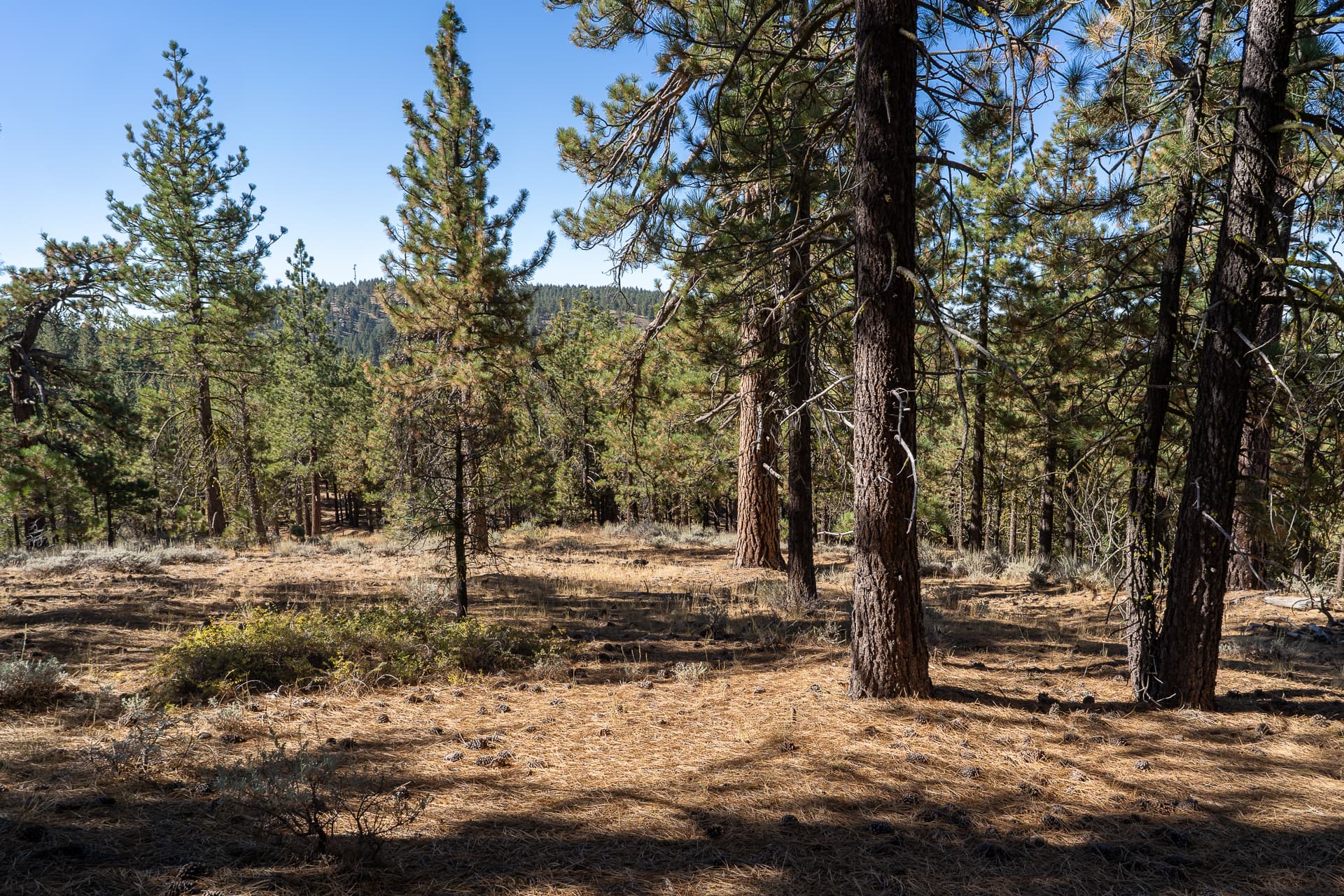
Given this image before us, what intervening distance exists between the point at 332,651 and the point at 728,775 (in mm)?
4393

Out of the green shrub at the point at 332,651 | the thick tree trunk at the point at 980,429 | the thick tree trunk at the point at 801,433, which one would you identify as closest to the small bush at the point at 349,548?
the green shrub at the point at 332,651

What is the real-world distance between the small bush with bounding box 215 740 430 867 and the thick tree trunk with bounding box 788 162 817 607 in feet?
16.1

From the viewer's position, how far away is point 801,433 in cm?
918

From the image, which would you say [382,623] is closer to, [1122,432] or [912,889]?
[912,889]

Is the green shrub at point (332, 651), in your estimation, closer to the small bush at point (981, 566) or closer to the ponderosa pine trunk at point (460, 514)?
the ponderosa pine trunk at point (460, 514)

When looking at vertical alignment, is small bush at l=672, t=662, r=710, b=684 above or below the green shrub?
below

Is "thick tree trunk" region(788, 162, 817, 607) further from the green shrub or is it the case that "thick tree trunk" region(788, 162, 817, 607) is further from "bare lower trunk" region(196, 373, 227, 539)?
"bare lower trunk" region(196, 373, 227, 539)

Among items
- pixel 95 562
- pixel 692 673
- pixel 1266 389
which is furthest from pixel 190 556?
pixel 1266 389

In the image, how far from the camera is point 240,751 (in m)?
4.33

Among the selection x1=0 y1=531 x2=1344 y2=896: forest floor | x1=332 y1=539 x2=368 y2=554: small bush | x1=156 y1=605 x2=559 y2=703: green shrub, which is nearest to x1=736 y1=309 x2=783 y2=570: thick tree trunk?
x1=0 y1=531 x2=1344 y2=896: forest floor

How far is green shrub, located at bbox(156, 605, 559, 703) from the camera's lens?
581 cm

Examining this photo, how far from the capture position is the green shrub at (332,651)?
5.81 metres

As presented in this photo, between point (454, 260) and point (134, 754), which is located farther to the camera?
point (454, 260)

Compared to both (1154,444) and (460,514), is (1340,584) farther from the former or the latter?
(460,514)
